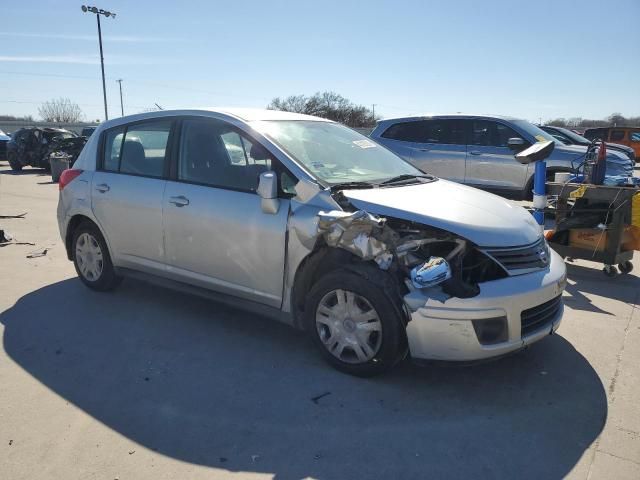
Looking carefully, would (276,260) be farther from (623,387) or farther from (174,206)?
(623,387)

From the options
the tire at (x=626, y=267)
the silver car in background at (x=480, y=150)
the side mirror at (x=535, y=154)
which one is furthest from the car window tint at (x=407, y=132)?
the tire at (x=626, y=267)

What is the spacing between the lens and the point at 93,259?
16.7 ft

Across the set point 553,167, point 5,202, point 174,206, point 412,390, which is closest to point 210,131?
point 174,206

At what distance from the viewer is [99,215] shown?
4.87m

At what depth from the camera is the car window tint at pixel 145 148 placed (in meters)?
4.50

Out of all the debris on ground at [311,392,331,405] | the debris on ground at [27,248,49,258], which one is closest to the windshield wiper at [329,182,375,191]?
the debris on ground at [311,392,331,405]

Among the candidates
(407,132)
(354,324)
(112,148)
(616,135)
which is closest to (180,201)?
(112,148)

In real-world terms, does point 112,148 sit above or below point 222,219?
above

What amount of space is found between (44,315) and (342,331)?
2.81 metres

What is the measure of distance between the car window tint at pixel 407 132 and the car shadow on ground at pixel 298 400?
6.80m

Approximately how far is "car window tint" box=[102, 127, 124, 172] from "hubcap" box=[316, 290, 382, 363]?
2.61 metres

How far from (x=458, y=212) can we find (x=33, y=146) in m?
19.7

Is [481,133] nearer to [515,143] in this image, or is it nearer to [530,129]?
[530,129]

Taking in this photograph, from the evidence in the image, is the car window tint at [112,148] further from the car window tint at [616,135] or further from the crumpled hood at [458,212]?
the car window tint at [616,135]
